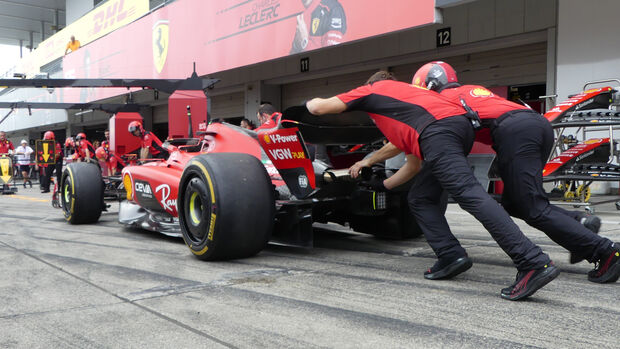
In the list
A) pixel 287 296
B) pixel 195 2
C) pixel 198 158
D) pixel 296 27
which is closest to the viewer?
pixel 287 296

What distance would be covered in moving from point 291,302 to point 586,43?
7.57 metres

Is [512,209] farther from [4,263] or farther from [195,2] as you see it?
[195,2]

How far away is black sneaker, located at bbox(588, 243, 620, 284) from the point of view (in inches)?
115

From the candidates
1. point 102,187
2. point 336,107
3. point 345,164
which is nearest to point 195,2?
point 102,187

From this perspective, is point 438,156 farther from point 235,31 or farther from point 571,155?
point 235,31

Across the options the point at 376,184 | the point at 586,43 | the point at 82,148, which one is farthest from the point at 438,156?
the point at 82,148

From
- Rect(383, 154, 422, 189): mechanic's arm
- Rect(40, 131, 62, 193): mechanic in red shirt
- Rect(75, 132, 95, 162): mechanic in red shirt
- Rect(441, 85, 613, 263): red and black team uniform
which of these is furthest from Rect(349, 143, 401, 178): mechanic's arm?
Rect(40, 131, 62, 193): mechanic in red shirt

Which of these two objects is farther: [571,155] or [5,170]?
[5,170]

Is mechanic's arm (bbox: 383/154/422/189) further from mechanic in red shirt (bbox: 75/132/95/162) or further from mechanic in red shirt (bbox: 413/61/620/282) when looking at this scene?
mechanic in red shirt (bbox: 75/132/95/162)

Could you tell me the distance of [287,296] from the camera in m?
2.86

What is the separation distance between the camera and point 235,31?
42.9ft

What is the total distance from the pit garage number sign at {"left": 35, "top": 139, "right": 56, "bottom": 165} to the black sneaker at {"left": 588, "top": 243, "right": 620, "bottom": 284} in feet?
49.2

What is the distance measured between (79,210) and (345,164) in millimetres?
3491

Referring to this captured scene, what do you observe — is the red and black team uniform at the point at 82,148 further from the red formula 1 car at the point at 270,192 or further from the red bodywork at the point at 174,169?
the red formula 1 car at the point at 270,192
